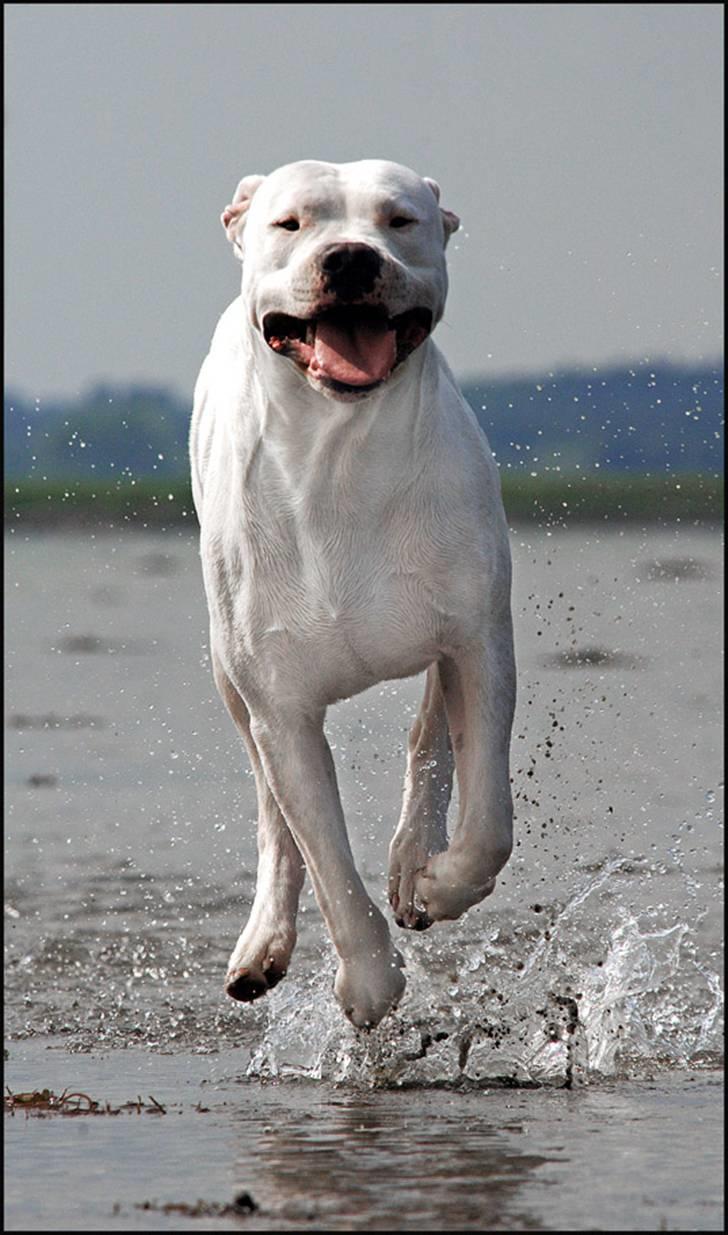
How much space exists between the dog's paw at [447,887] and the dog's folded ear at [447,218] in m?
1.42

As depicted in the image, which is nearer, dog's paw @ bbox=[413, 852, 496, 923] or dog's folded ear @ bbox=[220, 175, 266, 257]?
dog's folded ear @ bbox=[220, 175, 266, 257]

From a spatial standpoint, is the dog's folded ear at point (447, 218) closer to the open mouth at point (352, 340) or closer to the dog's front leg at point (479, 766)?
the open mouth at point (352, 340)

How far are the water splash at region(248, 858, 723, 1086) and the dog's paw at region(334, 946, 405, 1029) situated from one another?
22 centimetres

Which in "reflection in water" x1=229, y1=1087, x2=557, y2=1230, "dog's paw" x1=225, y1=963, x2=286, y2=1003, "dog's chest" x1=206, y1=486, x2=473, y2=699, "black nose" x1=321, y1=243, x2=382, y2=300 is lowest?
"reflection in water" x1=229, y1=1087, x2=557, y2=1230

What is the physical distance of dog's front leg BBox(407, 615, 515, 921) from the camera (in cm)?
574

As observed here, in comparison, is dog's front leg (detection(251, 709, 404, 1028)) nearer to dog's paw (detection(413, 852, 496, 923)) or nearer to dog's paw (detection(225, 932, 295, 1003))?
dog's paw (detection(413, 852, 496, 923))

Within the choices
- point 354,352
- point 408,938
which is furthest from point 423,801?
point 354,352

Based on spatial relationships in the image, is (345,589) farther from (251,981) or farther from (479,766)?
(251,981)

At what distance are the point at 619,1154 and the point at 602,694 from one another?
942 centimetres

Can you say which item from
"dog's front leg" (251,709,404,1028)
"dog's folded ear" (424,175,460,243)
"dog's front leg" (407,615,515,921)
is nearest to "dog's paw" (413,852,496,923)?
"dog's front leg" (407,615,515,921)

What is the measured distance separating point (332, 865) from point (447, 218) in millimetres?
1506

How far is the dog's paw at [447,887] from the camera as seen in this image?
5836 mm

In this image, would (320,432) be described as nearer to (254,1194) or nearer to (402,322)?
(402,322)

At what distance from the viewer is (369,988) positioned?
19.1ft
